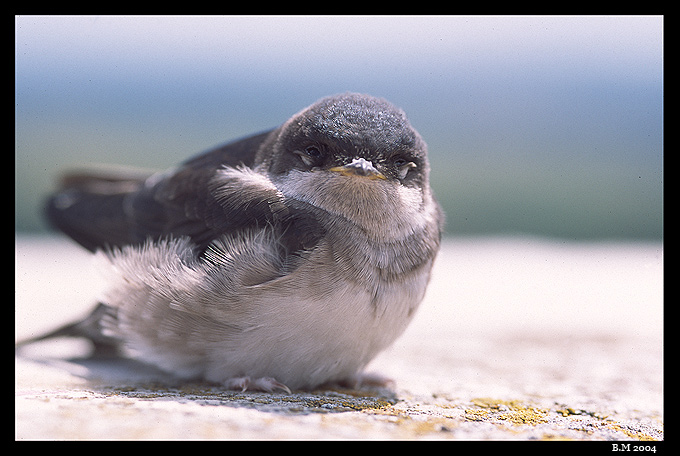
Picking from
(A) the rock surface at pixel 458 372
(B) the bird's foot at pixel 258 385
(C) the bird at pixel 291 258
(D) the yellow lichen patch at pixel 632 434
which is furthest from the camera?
(B) the bird's foot at pixel 258 385

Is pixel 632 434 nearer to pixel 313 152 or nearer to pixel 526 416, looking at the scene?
pixel 526 416

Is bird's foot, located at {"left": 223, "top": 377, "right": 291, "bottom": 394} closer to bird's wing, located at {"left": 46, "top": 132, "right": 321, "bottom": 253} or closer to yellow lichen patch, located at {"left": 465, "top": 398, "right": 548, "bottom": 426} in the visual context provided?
bird's wing, located at {"left": 46, "top": 132, "right": 321, "bottom": 253}

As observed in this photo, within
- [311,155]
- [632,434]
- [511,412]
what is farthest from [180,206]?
[632,434]

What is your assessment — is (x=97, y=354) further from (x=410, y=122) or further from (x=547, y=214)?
(x=547, y=214)

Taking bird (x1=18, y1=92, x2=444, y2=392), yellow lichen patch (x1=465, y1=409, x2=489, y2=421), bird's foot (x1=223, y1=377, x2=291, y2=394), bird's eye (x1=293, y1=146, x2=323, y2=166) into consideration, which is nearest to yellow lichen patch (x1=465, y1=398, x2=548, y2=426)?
yellow lichen patch (x1=465, y1=409, x2=489, y2=421)

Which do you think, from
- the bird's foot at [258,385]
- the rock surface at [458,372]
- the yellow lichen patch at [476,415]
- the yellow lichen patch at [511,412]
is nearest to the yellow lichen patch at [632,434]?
the rock surface at [458,372]

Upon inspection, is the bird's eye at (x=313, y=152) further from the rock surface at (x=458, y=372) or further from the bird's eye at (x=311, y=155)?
the rock surface at (x=458, y=372)
